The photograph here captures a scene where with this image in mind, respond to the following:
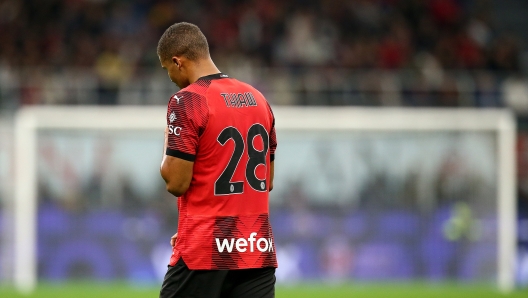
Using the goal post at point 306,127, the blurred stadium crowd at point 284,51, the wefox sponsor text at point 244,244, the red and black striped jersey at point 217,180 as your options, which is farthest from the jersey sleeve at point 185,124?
the blurred stadium crowd at point 284,51

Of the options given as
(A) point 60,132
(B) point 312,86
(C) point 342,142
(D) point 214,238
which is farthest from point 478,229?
(D) point 214,238

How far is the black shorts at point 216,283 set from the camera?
12.6 ft

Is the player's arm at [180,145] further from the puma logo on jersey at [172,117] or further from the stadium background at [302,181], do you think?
the stadium background at [302,181]

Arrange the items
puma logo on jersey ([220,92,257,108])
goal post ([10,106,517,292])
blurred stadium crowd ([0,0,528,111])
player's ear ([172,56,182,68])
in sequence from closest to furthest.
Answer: puma logo on jersey ([220,92,257,108]) < player's ear ([172,56,182,68]) < goal post ([10,106,517,292]) < blurred stadium crowd ([0,0,528,111])

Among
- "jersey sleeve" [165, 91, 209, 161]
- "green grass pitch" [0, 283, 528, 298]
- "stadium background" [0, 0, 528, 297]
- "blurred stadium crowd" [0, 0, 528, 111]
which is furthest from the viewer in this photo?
"blurred stadium crowd" [0, 0, 528, 111]

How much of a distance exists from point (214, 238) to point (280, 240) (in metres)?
8.62

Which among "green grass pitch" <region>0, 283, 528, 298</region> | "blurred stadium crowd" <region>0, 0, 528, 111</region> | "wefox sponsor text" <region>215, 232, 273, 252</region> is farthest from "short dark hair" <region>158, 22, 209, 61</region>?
"blurred stadium crowd" <region>0, 0, 528, 111</region>

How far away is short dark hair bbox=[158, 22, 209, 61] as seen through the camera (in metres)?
4.01

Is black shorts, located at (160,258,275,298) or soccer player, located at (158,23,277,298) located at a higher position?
soccer player, located at (158,23,277,298)

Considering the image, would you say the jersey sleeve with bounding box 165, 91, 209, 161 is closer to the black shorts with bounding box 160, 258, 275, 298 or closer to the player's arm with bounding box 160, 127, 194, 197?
the player's arm with bounding box 160, 127, 194, 197

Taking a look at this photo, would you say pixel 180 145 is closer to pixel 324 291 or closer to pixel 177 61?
pixel 177 61

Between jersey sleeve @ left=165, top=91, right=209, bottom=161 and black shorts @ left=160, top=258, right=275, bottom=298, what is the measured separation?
1.51 feet

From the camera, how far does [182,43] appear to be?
4.01m

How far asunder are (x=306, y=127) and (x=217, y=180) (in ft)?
29.4
